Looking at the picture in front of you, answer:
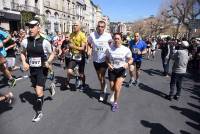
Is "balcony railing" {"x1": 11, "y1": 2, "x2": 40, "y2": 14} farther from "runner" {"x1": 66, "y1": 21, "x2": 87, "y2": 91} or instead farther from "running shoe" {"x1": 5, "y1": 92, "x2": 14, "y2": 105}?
"running shoe" {"x1": 5, "y1": 92, "x2": 14, "y2": 105}

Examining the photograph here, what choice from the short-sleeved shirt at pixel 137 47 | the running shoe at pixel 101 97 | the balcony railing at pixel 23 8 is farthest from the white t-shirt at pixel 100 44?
the balcony railing at pixel 23 8

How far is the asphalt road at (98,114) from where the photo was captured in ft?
18.3

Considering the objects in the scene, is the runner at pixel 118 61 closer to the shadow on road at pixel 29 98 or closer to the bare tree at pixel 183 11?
the shadow on road at pixel 29 98

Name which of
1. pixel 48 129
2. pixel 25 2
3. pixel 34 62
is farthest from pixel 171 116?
pixel 25 2

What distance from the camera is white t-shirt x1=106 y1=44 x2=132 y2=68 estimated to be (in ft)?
21.9

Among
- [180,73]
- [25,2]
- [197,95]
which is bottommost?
[197,95]

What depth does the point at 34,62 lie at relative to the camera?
240 inches

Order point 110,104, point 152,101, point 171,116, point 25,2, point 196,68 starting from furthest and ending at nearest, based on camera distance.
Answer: point 25,2 < point 196,68 < point 152,101 < point 110,104 < point 171,116

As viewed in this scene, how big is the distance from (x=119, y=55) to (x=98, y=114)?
145cm

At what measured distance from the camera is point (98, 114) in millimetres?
6457

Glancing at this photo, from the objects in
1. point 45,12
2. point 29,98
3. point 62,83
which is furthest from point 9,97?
point 45,12

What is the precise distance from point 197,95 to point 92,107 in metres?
3.94

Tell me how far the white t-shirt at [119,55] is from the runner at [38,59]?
147cm

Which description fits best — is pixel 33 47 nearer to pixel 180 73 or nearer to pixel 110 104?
pixel 110 104
